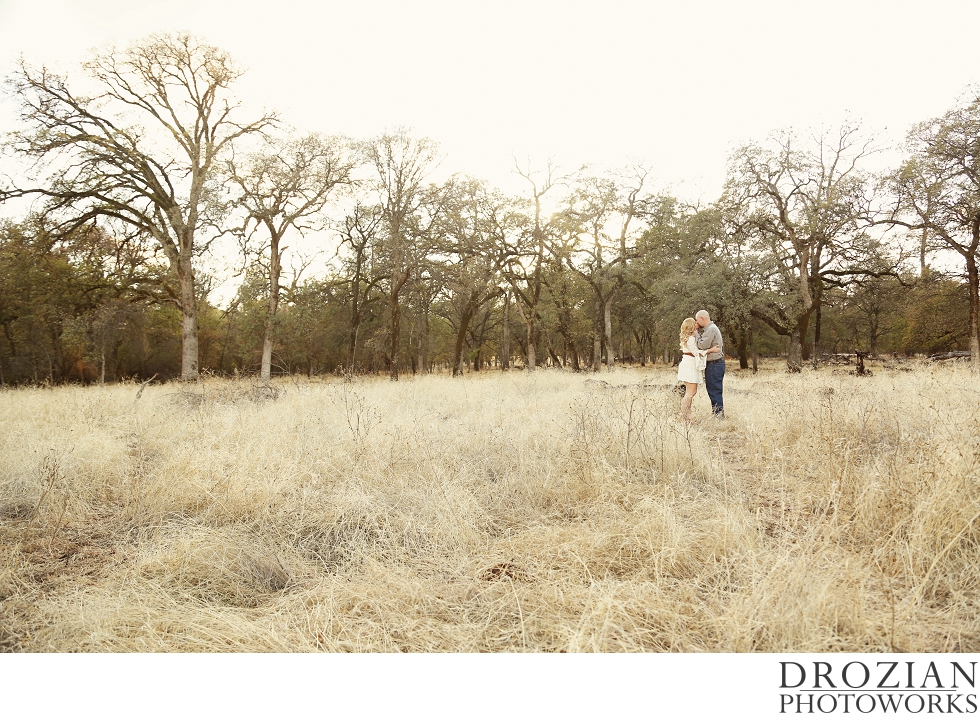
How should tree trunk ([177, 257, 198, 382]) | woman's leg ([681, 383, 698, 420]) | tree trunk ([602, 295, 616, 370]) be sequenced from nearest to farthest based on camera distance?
woman's leg ([681, 383, 698, 420])
tree trunk ([177, 257, 198, 382])
tree trunk ([602, 295, 616, 370])

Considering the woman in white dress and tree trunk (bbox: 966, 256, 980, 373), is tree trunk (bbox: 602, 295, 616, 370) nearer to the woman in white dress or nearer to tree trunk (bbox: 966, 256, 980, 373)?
tree trunk (bbox: 966, 256, 980, 373)

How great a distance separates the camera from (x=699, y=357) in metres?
7.19

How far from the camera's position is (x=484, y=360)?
60.4m

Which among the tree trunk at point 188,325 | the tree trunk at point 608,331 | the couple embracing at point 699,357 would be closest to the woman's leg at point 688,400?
the couple embracing at point 699,357

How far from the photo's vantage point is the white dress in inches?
280

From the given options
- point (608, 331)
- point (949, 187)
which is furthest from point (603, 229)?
point (949, 187)

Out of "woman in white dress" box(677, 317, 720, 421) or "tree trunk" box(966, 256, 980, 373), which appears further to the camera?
"tree trunk" box(966, 256, 980, 373)

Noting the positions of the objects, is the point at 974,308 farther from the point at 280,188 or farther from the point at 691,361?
the point at 280,188

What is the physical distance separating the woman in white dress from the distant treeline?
7.52 metres

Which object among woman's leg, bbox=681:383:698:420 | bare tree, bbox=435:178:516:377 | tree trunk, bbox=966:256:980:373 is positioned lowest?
woman's leg, bbox=681:383:698:420

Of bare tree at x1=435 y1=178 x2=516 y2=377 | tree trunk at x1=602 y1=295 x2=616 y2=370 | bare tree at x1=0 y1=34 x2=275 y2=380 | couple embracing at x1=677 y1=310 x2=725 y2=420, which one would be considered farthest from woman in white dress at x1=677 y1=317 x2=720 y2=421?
tree trunk at x1=602 y1=295 x2=616 y2=370

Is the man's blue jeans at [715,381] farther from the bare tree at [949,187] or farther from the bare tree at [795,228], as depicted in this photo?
the bare tree at [795,228]

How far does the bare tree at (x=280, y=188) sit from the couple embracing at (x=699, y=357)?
13918 millimetres

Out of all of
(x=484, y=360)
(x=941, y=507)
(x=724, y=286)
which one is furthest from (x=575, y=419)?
(x=484, y=360)
